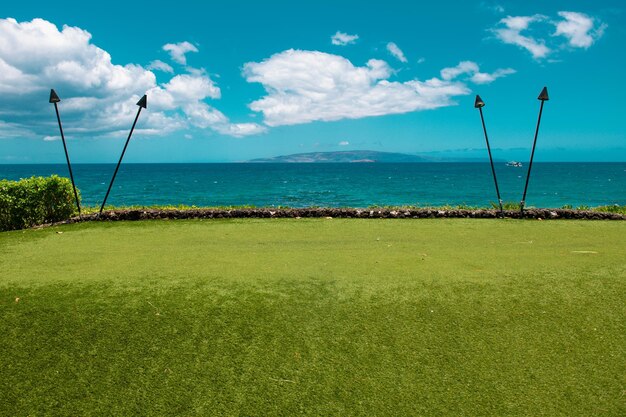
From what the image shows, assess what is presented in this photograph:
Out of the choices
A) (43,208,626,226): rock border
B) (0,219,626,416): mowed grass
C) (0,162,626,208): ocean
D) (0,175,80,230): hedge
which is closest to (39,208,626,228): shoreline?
(43,208,626,226): rock border

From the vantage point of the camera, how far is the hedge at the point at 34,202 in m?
11.3

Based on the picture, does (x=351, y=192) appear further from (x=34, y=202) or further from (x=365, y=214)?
(x=34, y=202)

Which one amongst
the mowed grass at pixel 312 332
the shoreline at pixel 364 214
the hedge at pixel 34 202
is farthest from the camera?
the shoreline at pixel 364 214

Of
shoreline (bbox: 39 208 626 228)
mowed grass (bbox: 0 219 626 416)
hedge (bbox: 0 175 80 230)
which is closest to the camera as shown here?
mowed grass (bbox: 0 219 626 416)

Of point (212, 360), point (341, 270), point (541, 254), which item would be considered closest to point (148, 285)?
point (212, 360)

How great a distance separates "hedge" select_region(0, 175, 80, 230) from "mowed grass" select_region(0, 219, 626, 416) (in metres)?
4.20

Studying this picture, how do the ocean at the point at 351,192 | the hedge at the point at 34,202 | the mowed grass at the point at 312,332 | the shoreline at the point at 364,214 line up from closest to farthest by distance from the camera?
the mowed grass at the point at 312,332, the hedge at the point at 34,202, the shoreline at the point at 364,214, the ocean at the point at 351,192

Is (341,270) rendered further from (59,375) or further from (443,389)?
(59,375)

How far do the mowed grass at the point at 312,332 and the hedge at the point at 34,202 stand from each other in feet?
13.8

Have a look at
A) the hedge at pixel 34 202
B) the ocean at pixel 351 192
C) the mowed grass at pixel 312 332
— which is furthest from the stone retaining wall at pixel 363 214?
the mowed grass at pixel 312 332

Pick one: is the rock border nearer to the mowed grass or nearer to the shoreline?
the shoreline

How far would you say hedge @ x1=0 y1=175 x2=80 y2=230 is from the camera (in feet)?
37.0

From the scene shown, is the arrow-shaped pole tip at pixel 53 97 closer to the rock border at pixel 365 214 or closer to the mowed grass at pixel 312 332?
the rock border at pixel 365 214

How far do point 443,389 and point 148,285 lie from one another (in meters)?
4.23
